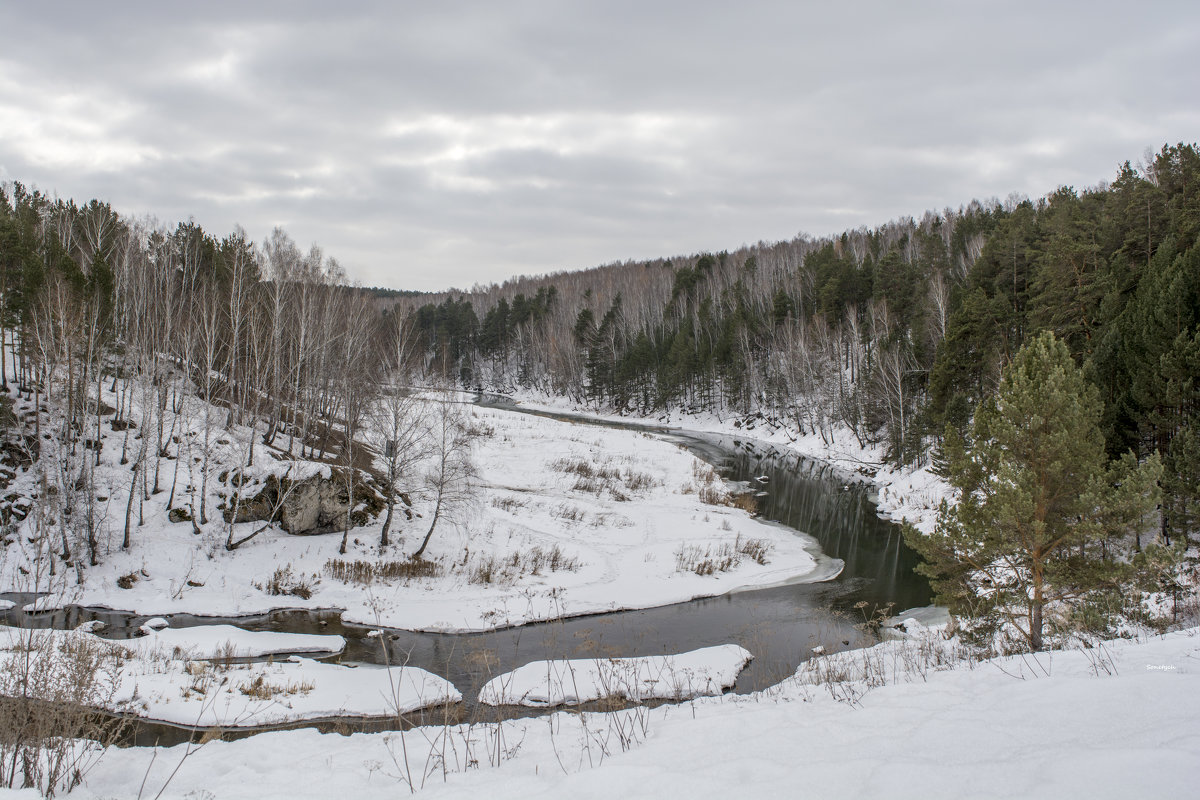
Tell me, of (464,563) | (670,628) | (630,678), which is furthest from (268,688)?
(464,563)

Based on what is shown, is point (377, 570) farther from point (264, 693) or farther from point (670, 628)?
point (670, 628)

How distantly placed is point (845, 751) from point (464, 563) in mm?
18775

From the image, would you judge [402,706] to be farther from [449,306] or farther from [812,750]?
[449,306]

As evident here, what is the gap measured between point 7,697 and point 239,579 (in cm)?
1465

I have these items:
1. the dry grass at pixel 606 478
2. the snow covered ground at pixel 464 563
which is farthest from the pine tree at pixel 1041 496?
the dry grass at pixel 606 478

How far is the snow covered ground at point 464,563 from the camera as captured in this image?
18.8 meters

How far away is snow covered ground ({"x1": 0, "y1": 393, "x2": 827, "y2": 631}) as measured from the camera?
61.8 ft

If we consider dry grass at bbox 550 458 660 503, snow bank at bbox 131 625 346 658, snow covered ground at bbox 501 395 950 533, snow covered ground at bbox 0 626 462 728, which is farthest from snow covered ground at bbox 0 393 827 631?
snow covered ground at bbox 501 395 950 533

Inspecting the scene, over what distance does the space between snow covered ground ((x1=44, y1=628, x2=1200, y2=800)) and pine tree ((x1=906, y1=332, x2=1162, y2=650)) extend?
13.3 ft

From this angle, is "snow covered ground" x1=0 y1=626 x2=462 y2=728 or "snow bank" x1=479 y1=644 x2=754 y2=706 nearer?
"snow covered ground" x1=0 y1=626 x2=462 y2=728

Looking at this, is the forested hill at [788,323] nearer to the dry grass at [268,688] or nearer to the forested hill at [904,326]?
the forested hill at [904,326]

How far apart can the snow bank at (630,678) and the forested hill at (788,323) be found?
14006 millimetres

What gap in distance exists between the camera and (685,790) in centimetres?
493

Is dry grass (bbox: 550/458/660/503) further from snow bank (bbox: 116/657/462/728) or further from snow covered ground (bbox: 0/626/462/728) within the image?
snow bank (bbox: 116/657/462/728)
